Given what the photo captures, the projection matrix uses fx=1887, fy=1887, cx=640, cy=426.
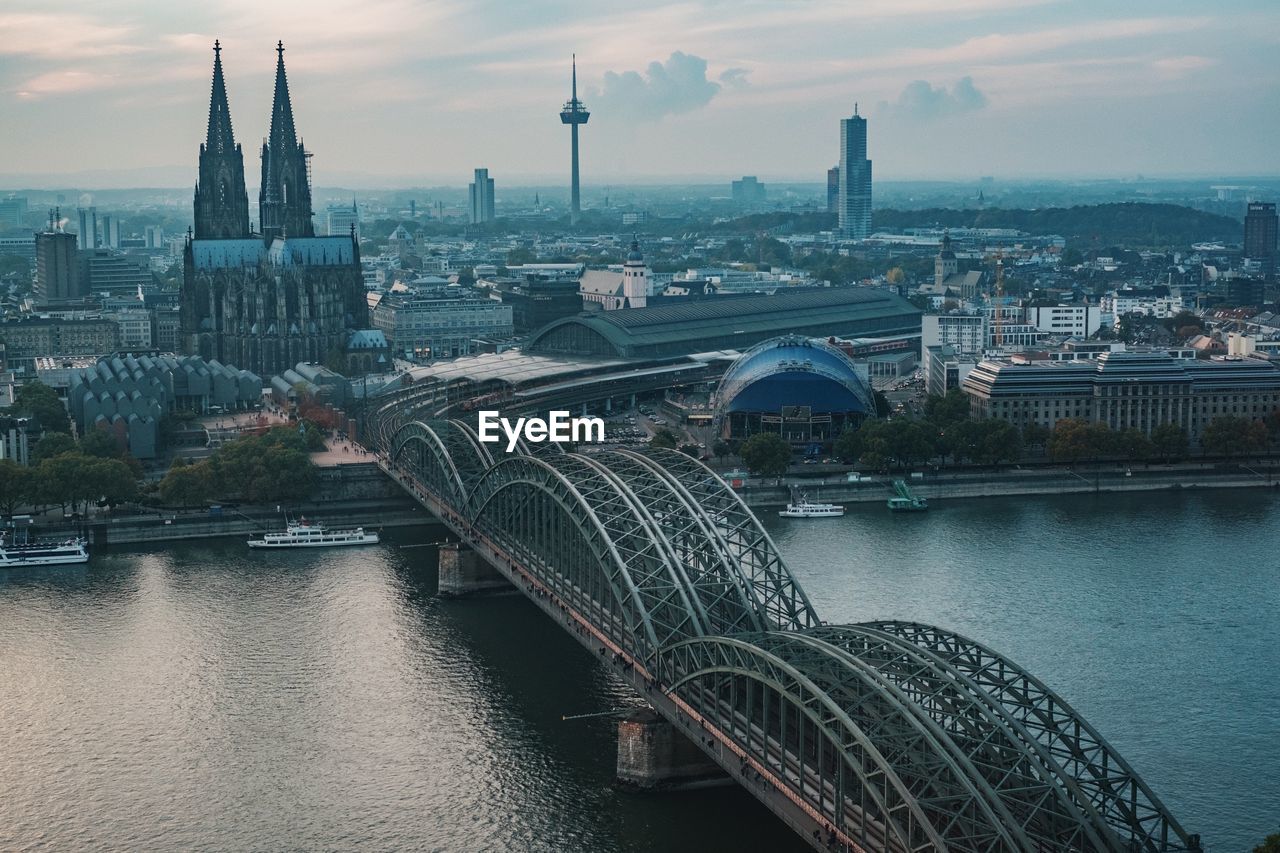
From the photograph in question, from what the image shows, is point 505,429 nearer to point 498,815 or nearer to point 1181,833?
point 498,815

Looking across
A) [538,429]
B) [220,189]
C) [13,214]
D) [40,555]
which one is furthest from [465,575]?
[13,214]

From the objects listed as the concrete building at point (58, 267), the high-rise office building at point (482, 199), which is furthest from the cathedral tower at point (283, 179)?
the high-rise office building at point (482, 199)

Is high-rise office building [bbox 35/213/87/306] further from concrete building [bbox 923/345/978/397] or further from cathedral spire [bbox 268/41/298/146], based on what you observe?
concrete building [bbox 923/345/978/397]

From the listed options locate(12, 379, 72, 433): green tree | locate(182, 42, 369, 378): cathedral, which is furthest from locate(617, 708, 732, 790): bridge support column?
locate(182, 42, 369, 378): cathedral

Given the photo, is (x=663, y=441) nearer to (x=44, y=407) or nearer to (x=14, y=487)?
(x=14, y=487)

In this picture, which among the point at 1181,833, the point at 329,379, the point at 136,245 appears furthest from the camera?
the point at 136,245

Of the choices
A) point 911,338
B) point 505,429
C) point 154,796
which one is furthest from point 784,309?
point 154,796
